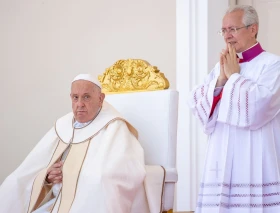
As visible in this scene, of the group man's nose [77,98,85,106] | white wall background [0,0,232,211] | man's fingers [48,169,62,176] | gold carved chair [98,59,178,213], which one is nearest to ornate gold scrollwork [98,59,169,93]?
gold carved chair [98,59,178,213]

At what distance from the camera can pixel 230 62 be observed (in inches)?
156

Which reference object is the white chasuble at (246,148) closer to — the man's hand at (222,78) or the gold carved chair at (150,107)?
the man's hand at (222,78)

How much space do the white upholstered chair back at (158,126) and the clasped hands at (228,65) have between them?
59 cm

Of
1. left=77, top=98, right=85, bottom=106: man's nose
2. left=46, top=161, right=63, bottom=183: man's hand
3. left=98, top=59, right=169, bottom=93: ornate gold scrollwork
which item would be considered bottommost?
left=46, top=161, right=63, bottom=183: man's hand

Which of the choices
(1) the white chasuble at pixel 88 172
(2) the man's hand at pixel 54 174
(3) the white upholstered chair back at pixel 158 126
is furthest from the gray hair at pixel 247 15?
(2) the man's hand at pixel 54 174

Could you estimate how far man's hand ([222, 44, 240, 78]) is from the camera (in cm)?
394

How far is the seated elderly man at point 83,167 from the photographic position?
12.8 ft

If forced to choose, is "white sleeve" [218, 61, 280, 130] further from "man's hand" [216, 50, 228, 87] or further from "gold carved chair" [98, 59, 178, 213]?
"gold carved chair" [98, 59, 178, 213]

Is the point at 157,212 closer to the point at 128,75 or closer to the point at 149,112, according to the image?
the point at 149,112

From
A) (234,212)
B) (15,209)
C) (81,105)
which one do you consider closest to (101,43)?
(81,105)

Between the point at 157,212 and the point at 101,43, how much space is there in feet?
8.93

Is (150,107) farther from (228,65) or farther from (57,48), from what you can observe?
(57,48)

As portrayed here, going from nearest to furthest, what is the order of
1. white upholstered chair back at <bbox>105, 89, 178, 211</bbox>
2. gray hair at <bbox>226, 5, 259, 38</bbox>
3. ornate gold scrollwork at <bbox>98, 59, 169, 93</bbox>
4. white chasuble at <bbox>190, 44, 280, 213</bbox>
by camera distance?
white chasuble at <bbox>190, 44, 280, 213</bbox>, gray hair at <bbox>226, 5, 259, 38</bbox>, white upholstered chair back at <bbox>105, 89, 178, 211</bbox>, ornate gold scrollwork at <bbox>98, 59, 169, 93</bbox>

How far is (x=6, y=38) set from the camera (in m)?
6.63
